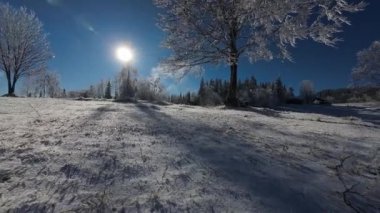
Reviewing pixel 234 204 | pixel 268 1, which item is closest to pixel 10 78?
pixel 268 1

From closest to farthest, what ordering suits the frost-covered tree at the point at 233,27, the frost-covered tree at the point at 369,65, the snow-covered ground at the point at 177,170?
the snow-covered ground at the point at 177,170, the frost-covered tree at the point at 233,27, the frost-covered tree at the point at 369,65

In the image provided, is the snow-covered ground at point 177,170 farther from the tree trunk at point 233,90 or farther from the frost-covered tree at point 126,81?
the frost-covered tree at point 126,81

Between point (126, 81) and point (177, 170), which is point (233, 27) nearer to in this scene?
point (177, 170)

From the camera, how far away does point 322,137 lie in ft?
16.9

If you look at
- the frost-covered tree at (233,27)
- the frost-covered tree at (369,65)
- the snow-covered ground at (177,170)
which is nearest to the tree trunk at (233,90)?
the frost-covered tree at (233,27)

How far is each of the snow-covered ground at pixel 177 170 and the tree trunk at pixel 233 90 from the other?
28.8ft

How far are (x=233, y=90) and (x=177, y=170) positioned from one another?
443 inches

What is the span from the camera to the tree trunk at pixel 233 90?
13828mm

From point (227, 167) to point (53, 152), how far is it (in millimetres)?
1841

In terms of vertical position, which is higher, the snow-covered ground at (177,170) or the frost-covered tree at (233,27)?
the frost-covered tree at (233,27)

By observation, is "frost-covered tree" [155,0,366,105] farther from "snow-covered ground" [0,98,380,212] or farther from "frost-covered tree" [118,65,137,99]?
"frost-covered tree" [118,65,137,99]

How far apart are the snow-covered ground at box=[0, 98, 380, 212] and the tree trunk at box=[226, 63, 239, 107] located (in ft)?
28.8

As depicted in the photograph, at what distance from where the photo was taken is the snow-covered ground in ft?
8.30

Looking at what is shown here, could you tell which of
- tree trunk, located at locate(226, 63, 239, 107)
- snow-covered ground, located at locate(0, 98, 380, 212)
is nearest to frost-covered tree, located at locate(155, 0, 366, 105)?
tree trunk, located at locate(226, 63, 239, 107)
